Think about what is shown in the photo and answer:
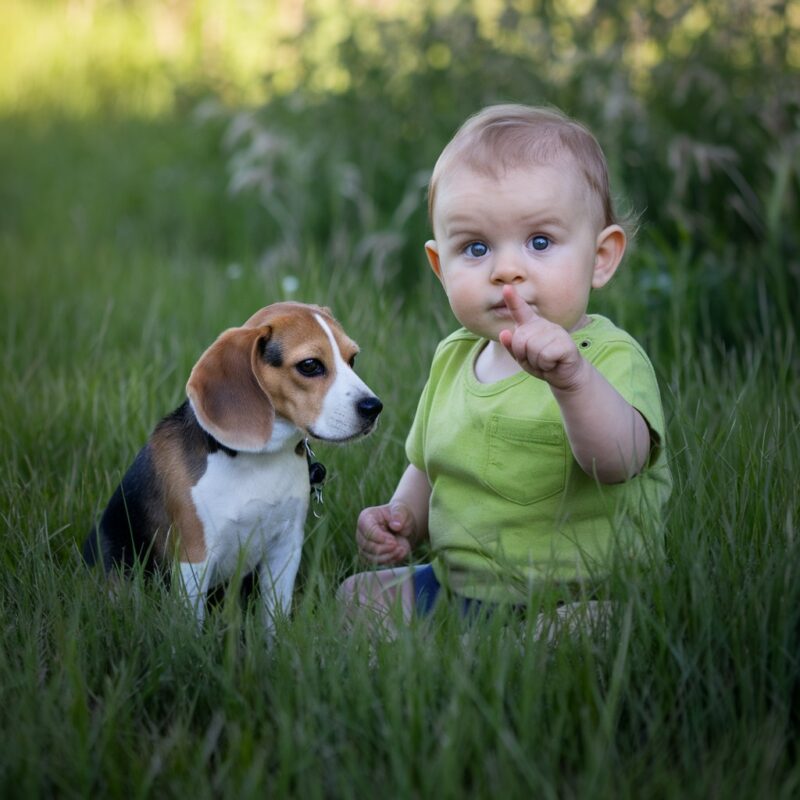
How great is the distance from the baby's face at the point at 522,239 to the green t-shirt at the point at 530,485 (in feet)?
0.54

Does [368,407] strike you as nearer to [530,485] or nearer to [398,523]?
[398,523]

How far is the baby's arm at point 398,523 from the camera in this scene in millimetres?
2805

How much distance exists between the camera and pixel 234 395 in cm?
268

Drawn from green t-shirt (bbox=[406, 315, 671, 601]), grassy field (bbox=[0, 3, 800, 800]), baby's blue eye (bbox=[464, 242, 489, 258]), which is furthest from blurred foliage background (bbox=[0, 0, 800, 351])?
baby's blue eye (bbox=[464, 242, 489, 258])

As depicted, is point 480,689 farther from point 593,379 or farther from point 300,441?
point 300,441

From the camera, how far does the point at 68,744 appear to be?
1908 millimetres

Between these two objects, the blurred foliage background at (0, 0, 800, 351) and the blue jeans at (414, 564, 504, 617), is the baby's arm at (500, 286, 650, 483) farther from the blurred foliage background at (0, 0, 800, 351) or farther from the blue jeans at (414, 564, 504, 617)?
the blurred foliage background at (0, 0, 800, 351)

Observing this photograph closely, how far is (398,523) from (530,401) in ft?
1.77

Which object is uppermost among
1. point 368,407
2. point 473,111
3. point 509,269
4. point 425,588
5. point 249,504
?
point 473,111

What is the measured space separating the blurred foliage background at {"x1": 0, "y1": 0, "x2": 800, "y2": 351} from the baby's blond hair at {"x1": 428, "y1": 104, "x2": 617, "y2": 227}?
4.42 feet

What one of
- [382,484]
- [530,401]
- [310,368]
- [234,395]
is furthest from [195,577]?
[530,401]

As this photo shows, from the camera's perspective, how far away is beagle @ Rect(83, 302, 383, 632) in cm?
268

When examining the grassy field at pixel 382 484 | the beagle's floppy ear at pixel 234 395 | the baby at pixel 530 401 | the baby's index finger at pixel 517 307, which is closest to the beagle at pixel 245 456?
the beagle's floppy ear at pixel 234 395

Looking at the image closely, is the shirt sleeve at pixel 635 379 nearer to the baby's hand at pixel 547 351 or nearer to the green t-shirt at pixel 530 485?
the green t-shirt at pixel 530 485
